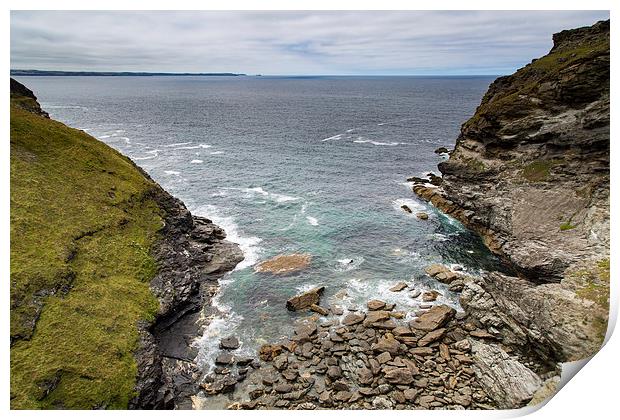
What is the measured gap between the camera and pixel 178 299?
1591 inches

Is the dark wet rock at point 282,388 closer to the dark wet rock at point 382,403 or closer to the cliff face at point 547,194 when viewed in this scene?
the dark wet rock at point 382,403

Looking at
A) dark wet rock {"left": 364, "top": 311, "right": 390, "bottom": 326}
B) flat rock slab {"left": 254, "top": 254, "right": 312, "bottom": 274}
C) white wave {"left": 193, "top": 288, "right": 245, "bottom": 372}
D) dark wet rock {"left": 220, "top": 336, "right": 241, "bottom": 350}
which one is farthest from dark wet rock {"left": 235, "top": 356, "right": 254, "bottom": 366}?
flat rock slab {"left": 254, "top": 254, "right": 312, "bottom": 274}

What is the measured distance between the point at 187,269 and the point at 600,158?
46.1 m

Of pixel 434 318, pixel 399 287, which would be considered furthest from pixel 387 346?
pixel 399 287

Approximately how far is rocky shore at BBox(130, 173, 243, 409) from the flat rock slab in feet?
11.9

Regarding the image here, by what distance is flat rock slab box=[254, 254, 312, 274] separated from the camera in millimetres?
50250

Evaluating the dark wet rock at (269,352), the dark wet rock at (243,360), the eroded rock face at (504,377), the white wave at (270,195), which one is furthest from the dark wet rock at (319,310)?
the white wave at (270,195)

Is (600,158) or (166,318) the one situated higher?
(600,158)

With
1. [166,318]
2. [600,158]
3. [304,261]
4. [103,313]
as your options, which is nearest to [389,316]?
[304,261]

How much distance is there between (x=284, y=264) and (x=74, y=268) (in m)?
23.2

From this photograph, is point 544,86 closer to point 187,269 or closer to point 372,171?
point 372,171

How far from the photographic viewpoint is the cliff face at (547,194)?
33.9 meters

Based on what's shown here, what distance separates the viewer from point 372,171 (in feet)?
301

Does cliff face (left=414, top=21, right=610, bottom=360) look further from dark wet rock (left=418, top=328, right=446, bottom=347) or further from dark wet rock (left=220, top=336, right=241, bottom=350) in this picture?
dark wet rock (left=220, top=336, right=241, bottom=350)
